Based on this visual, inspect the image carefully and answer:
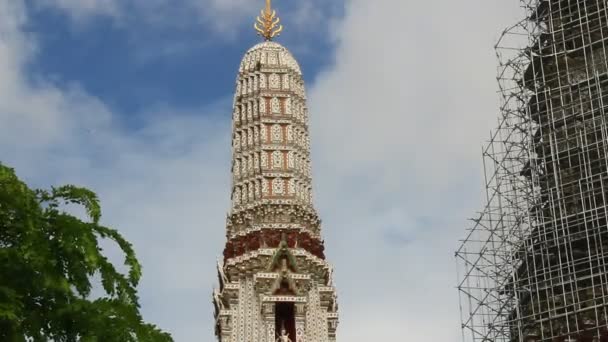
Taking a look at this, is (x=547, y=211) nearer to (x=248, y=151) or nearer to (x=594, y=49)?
(x=594, y=49)

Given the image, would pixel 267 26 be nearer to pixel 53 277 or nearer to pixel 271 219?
pixel 271 219

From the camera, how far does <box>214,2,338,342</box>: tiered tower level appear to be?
131ft

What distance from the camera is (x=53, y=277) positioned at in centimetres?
1264

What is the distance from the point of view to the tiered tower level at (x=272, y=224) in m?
39.9

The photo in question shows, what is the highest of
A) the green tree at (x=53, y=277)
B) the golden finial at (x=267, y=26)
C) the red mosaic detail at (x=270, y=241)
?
the golden finial at (x=267, y=26)

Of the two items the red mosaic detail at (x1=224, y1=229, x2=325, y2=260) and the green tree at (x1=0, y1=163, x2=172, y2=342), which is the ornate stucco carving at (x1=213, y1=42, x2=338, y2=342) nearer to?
the red mosaic detail at (x1=224, y1=229, x2=325, y2=260)

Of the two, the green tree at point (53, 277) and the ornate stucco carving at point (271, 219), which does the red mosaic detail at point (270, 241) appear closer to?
the ornate stucco carving at point (271, 219)

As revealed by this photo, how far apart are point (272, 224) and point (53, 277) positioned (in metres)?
29.0

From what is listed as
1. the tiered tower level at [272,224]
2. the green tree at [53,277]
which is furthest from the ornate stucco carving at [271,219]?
the green tree at [53,277]

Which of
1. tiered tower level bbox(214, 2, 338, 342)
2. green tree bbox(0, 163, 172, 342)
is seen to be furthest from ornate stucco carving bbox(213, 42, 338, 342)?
green tree bbox(0, 163, 172, 342)

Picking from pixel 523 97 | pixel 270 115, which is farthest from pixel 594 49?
pixel 270 115

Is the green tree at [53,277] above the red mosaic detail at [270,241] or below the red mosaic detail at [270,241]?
below

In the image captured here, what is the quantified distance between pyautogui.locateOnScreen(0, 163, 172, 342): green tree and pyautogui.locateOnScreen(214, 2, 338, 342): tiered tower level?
26.3 metres

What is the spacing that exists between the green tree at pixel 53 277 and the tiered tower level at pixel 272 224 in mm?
26258
